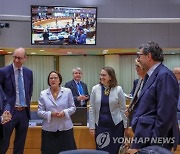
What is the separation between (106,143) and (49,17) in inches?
198

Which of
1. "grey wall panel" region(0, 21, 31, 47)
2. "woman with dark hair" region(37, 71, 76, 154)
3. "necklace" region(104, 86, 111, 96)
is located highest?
"grey wall panel" region(0, 21, 31, 47)

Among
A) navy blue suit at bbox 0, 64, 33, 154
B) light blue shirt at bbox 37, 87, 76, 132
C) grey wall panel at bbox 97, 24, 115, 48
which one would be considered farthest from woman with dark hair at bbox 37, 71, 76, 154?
grey wall panel at bbox 97, 24, 115, 48

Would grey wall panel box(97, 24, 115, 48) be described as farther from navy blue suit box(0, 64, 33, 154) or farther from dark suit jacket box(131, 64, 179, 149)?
dark suit jacket box(131, 64, 179, 149)

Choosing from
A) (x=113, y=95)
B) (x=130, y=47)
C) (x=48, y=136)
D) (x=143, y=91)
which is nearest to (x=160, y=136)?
(x=143, y=91)

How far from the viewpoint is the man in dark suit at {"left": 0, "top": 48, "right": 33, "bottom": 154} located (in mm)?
4172

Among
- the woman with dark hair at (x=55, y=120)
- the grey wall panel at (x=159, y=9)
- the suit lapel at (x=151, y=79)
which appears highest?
the grey wall panel at (x=159, y=9)

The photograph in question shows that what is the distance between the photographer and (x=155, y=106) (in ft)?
9.51

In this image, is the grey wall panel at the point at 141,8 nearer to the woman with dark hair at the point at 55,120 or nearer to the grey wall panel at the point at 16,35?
the grey wall panel at the point at 16,35

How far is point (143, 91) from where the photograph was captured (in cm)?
298

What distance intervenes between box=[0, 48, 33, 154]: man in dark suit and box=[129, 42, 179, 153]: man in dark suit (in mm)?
1724

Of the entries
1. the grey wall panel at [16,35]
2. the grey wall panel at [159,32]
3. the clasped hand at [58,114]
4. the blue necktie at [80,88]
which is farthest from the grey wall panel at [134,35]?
the clasped hand at [58,114]

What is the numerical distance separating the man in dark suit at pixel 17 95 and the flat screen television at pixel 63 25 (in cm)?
450

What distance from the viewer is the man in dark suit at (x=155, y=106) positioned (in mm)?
2787

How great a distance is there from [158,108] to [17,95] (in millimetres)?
2037
